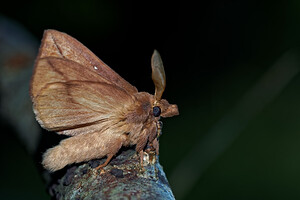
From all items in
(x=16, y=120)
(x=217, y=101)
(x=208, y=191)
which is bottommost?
(x=16, y=120)

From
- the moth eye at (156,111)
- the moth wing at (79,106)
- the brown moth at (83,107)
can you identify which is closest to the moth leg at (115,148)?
the brown moth at (83,107)

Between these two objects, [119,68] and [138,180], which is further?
[119,68]

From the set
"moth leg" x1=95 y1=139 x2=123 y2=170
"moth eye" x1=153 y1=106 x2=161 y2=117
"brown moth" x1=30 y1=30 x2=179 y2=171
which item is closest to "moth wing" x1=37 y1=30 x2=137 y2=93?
"brown moth" x1=30 y1=30 x2=179 y2=171

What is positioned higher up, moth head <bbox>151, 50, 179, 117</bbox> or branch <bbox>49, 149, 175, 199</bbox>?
moth head <bbox>151, 50, 179, 117</bbox>

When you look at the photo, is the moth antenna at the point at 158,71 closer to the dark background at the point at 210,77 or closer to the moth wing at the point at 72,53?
the moth wing at the point at 72,53

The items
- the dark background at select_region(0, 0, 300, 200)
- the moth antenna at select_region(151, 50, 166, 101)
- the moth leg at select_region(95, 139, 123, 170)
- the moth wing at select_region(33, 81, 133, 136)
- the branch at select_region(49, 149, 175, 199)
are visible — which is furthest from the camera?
the dark background at select_region(0, 0, 300, 200)

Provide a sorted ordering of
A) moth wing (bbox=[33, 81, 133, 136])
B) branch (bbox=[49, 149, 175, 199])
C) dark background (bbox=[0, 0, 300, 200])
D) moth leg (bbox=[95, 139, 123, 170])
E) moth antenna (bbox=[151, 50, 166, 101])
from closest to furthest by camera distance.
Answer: branch (bbox=[49, 149, 175, 199]) < moth antenna (bbox=[151, 50, 166, 101]) < moth leg (bbox=[95, 139, 123, 170]) < moth wing (bbox=[33, 81, 133, 136]) < dark background (bbox=[0, 0, 300, 200])

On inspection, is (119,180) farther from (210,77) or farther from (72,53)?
(210,77)

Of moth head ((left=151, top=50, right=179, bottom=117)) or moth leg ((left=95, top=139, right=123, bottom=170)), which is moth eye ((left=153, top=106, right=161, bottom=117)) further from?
moth leg ((left=95, top=139, right=123, bottom=170))

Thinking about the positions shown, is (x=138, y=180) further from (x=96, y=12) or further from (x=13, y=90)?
(x=96, y=12)

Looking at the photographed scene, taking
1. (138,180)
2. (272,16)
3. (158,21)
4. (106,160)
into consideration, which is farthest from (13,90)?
(272,16)
